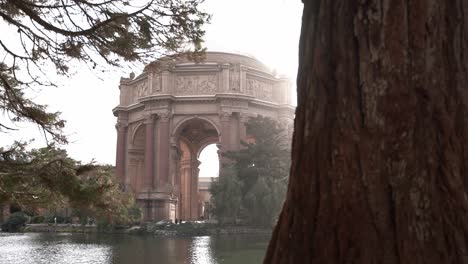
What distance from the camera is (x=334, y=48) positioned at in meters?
2.31

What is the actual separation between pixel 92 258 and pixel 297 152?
39.3 ft

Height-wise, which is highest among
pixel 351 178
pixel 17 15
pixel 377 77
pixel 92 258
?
pixel 17 15

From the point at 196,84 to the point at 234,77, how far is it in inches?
104

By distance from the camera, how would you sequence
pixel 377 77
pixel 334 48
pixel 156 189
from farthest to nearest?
pixel 156 189, pixel 334 48, pixel 377 77

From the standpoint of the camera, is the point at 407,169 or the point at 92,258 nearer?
the point at 407,169

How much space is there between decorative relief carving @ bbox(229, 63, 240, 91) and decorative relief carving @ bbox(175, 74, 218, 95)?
Result: 103 centimetres

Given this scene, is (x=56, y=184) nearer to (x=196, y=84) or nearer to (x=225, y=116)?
(x=225, y=116)

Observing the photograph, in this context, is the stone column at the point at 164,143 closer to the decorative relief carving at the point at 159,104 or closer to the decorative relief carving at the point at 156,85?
the decorative relief carving at the point at 159,104

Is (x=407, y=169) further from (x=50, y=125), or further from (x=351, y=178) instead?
(x=50, y=125)

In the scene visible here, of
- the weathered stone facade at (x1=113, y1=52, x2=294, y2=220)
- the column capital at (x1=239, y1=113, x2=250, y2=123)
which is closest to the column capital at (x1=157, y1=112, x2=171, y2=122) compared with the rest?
the weathered stone facade at (x1=113, y1=52, x2=294, y2=220)

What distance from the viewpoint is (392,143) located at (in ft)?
6.80

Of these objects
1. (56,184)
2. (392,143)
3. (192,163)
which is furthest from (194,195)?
(392,143)

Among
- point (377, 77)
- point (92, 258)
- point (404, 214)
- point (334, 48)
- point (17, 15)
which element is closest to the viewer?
point (404, 214)

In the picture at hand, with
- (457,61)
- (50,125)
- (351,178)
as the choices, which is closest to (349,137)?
(351,178)
